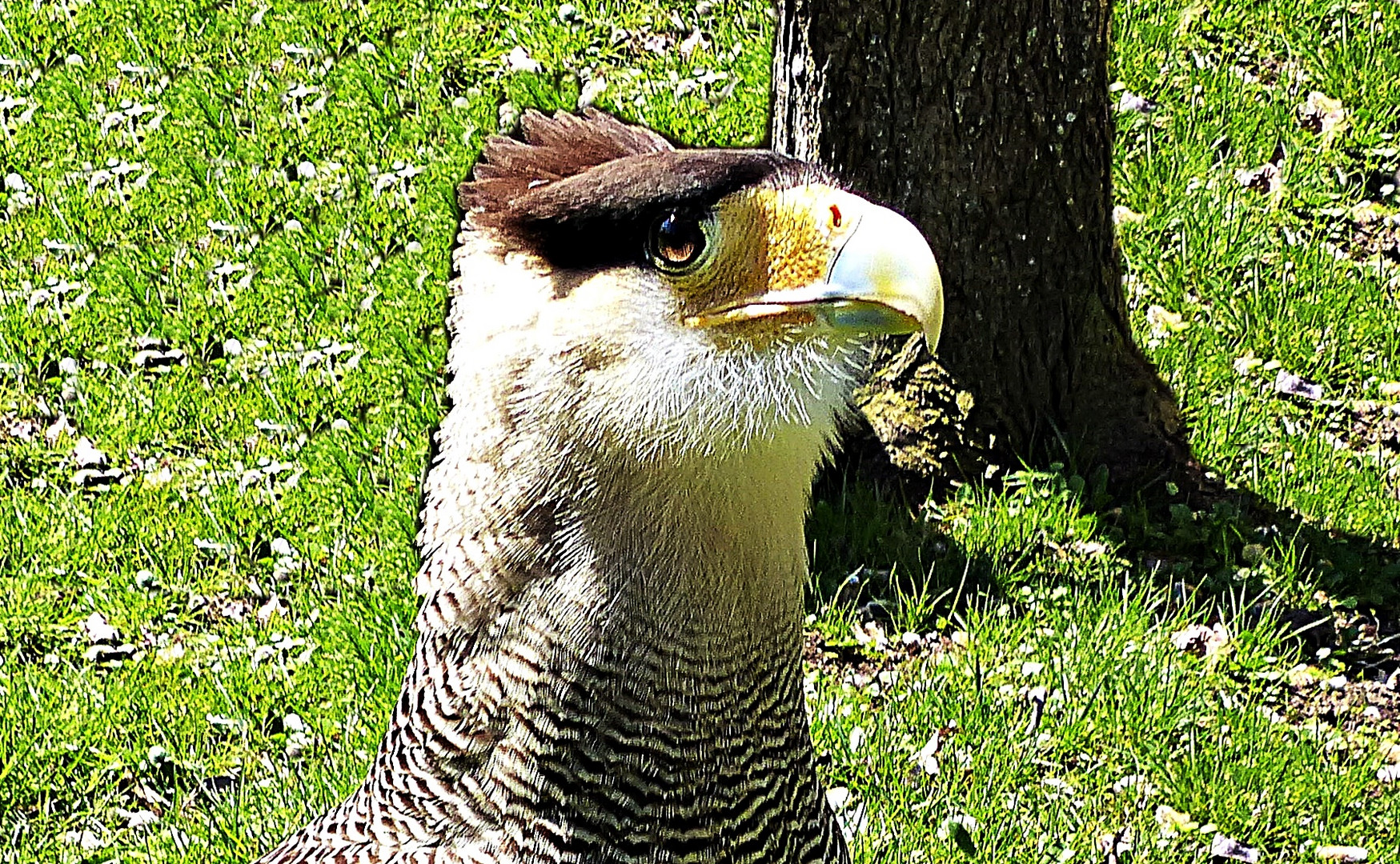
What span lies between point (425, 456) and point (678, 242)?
9.72 ft

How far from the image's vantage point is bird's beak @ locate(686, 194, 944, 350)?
218 cm

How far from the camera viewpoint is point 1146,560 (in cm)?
459

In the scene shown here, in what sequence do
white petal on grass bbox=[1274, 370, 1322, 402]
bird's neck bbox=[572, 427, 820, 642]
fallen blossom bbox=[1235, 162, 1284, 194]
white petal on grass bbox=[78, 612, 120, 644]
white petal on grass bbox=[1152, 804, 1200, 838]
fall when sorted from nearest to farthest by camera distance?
bird's neck bbox=[572, 427, 820, 642] → white petal on grass bbox=[1152, 804, 1200, 838] → white petal on grass bbox=[78, 612, 120, 644] → white petal on grass bbox=[1274, 370, 1322, 402] → fallen blossom bbox=[1235, 162, 1284, 194]

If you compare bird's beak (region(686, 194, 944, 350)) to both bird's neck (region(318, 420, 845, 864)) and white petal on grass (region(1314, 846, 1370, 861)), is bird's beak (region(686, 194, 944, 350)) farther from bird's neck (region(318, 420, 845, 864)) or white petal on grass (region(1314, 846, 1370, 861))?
white petal on grass (region(1314, 846, 1370, 861))

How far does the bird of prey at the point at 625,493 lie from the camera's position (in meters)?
2.21

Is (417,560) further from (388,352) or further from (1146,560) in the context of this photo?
(1146,560)

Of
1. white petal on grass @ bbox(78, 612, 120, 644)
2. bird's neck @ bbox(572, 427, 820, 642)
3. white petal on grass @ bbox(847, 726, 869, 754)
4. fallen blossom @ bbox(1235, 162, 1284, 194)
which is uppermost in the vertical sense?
fallen blossom @ bbox(1235, 162, 1284, 194)

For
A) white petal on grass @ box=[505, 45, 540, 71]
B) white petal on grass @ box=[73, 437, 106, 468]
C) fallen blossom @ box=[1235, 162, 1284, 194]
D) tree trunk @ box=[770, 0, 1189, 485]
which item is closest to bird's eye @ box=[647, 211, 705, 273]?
tree trunk @ box=[770, 0, 1189, 485]

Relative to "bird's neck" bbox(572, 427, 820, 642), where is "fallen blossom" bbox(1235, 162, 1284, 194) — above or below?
above

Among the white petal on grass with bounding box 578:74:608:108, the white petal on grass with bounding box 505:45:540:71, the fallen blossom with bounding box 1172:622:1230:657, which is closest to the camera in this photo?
the fallen blossom with bounding box 1172:622:1230:657

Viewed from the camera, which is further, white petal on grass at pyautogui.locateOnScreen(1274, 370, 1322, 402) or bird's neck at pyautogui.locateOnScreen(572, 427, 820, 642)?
white petal on grass at pyautogui.locateOnScreen(1274, 370, 1322, 402)

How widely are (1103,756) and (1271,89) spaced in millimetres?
3013

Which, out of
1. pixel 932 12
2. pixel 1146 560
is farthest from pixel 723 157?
pixel 1146 560

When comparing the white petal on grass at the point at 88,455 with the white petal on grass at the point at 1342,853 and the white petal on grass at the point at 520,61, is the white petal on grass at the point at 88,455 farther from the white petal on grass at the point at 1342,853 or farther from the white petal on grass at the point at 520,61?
the white petal on grass at the point at 1342,853
